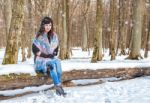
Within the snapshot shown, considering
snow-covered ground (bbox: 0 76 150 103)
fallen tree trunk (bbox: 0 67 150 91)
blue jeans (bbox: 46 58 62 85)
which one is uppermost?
blue jeans (bbox: 46 58 62 85)

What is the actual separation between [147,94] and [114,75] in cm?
297

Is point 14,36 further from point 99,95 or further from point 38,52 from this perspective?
point 99,95

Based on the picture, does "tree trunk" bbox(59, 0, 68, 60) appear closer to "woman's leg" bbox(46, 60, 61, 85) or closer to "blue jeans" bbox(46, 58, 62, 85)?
"blue jeans" bbox(46, 58, 62, 85)

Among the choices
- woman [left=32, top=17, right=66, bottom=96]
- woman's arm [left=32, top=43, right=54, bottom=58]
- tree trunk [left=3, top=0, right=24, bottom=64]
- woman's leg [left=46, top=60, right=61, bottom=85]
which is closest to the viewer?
woman's leg [left=46, top=60, right=61, bottom=85]

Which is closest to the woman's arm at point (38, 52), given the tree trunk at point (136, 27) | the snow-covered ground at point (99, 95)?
the snow-covered ground at point (99, 95)

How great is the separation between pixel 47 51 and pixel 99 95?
74.9 inches

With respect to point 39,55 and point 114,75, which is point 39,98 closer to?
point 39,55

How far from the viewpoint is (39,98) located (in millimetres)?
8836

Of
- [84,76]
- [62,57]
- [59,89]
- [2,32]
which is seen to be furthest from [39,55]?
[2,32]

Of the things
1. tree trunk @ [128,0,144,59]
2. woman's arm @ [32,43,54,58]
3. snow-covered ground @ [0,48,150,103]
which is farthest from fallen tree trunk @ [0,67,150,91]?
tree trunk @ [128,0,144,59]

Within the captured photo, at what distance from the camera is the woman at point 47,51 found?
943 centimetres

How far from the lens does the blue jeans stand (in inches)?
366

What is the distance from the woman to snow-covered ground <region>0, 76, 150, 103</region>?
639 millimetres

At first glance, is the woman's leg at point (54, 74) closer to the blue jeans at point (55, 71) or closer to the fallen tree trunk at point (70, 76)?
the blue jeans at point (55, 71)
